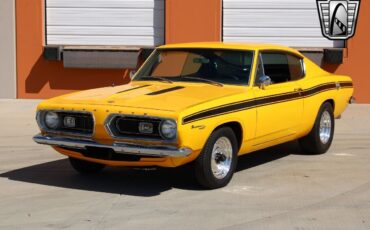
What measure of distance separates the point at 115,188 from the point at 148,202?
0.70 metres

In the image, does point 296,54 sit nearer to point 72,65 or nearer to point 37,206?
point 37,206

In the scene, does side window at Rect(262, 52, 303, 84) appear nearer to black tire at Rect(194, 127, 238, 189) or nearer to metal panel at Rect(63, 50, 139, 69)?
black tire at Rect(194, 127, 238, 189)

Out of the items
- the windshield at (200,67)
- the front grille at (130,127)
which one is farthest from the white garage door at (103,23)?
the front grille at (130,127)

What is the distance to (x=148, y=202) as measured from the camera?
626cm

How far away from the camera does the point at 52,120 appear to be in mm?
6832

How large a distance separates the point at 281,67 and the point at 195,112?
7.36 ft

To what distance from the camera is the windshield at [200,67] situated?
7.44m

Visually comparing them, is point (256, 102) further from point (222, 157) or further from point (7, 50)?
point (7, 50)

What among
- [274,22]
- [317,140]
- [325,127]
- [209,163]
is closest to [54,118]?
[209,163]

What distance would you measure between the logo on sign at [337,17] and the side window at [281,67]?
591 centimetres

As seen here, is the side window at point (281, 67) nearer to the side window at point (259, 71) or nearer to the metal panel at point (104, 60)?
the side window at point (259, 71)

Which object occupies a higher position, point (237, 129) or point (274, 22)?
point (274, 22)

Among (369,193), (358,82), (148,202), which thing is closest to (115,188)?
(148,202)

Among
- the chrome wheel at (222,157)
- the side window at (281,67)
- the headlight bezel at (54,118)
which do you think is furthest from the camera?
the side window at (281,67)
